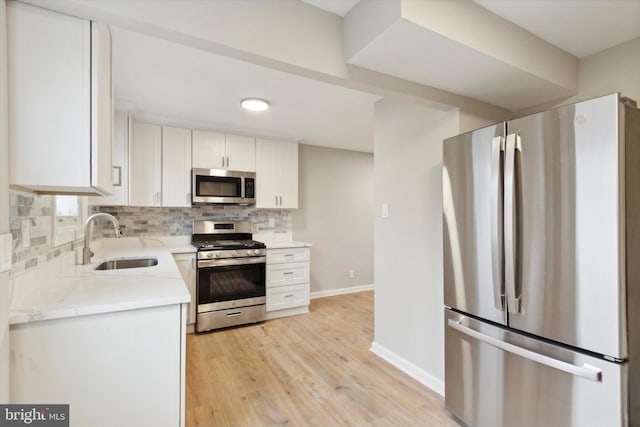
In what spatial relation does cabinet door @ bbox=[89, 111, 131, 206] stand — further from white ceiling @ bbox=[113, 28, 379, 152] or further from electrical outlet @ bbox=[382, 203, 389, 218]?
electrical outlet @ bbox=[382, 203, 389, 218]

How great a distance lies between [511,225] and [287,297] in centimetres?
277

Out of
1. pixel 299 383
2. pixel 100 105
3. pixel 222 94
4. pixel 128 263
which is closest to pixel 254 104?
pixel 222 94

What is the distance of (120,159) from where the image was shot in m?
2.86

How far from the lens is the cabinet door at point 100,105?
1124 millimetres

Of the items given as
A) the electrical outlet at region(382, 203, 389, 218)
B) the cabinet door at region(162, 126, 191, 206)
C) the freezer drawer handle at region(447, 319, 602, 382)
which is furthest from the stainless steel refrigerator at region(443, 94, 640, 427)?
the cabinet door at region(162, 126, 191, 206)

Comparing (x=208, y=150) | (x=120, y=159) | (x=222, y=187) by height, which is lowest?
(x=222, y=187)

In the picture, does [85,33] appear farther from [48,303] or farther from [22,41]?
[48,303]

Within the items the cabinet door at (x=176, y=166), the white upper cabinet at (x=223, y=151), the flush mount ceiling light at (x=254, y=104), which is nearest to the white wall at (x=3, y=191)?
the flush mount ceiling light at (x=254, y=104)

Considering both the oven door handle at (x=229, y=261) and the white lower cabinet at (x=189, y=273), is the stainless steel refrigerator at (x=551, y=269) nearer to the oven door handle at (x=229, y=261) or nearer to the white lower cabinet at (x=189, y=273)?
the oven door handle at (x=229, y=261)

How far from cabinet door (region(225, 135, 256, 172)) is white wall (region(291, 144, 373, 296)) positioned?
0.85 m

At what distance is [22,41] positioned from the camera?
104cm

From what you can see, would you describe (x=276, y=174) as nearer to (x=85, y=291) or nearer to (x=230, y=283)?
(x=230, y=283)

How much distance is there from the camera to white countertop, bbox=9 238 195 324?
1082 millimetres

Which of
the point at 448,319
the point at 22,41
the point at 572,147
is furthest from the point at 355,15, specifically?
the point at 448,319
